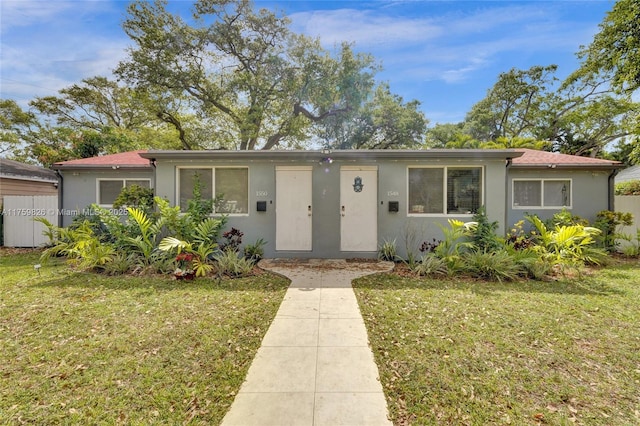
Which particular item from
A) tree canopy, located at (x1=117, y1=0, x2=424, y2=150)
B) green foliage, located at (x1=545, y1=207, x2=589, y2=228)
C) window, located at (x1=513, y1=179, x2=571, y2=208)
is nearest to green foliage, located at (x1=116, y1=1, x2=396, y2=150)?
tree canopy, located at (x1=117, y1=0, x2=424, y2=150)

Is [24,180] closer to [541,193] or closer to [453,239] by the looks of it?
[453,239]

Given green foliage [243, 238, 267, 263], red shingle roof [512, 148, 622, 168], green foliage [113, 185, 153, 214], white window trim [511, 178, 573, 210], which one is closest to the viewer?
green foliage [243, 238, 267, 263]

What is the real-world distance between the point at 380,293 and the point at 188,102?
1639 centimetres

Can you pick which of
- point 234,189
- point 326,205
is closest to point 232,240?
point 234,189

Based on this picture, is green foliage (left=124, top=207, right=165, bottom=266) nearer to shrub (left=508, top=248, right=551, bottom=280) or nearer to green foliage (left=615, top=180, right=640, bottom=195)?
shrub (left=508, top=248, right=551, bottom=280)

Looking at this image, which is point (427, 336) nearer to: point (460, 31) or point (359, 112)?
point (460, 31)

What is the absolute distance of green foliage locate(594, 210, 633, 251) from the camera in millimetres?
8109

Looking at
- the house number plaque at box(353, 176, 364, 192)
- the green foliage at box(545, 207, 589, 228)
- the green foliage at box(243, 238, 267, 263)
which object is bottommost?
the green foliage at box(243, 238, 267, 263)

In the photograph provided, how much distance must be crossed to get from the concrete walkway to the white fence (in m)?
9.50

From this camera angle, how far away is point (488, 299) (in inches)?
178

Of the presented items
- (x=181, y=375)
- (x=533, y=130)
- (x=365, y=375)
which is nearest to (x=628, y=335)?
(x=365, y=375)

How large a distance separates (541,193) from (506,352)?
7.94 metres

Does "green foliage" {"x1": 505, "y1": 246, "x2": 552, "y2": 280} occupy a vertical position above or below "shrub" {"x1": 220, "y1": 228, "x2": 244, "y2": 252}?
below

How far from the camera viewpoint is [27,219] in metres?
9.05
